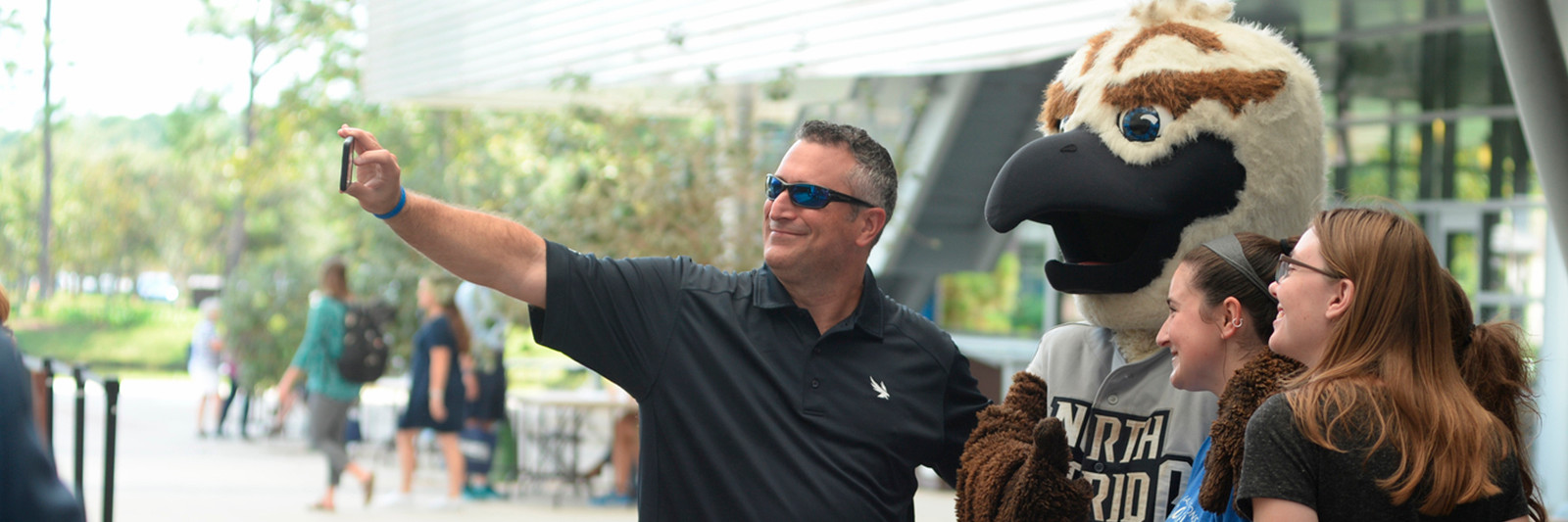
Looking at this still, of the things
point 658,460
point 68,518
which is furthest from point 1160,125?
point 68,518

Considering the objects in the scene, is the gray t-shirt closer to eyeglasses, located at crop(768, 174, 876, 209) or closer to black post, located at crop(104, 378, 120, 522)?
eyeglasses, located at crop(768, 174, 876, 209)

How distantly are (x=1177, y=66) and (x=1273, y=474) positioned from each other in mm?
1220

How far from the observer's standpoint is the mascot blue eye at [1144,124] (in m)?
3.01

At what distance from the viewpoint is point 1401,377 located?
2135mm

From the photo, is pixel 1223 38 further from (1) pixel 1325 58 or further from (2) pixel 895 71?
(1) pixel 1325 58

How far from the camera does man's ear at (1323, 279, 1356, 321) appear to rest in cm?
221

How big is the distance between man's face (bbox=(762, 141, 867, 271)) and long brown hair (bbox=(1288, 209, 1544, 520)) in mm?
1055

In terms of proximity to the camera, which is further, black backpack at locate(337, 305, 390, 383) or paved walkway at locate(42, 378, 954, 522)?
black backpack at locate(337, 305, 390, 383)

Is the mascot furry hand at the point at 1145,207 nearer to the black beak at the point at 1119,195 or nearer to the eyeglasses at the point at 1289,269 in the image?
the black beak at the point at 1119,195

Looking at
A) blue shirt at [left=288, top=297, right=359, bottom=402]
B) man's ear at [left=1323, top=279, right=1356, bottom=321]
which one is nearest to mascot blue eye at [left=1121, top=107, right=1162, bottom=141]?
man's ear at [left=1323, top=279, right=1356, bottom=321]

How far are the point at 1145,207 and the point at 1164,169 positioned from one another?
115 mm

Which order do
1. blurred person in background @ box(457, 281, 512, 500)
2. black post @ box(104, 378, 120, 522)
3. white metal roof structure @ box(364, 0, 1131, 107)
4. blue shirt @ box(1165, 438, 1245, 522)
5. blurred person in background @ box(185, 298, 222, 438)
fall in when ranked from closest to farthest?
blue shirt @ box(1165, 438, 1245, 522), black post @ box(104, 378, 120, 522), white metal roof structure @ box(364, 0, 1131, 107), blurred person in background @ box(457, 281, 512, 500), blurred person in background @ box(185, 298, 222, 438)

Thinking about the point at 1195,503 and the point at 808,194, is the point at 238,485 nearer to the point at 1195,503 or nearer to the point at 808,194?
the point at 808,194

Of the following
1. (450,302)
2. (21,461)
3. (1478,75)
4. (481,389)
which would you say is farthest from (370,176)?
(1478,75)
